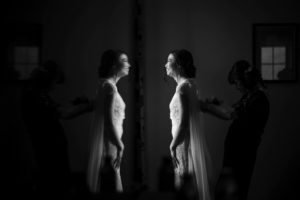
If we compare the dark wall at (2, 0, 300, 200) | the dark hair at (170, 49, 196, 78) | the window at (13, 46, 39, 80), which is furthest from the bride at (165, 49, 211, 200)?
the window at (13, 46, 39, 80)

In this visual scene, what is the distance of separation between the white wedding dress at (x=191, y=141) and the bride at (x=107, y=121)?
43 centimetres

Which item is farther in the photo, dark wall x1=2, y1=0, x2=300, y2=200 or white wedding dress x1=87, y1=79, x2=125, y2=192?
dark wall x1=2, y1=0, x2=300, y2=200

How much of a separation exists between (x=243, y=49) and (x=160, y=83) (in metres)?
0.81

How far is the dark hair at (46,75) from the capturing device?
272 cm

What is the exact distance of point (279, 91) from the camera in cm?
334

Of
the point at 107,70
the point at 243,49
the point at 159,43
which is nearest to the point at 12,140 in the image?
the point at 107,70

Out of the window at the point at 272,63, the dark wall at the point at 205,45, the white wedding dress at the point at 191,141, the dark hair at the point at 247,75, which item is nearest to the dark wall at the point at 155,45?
the dark wall at the point at 205,45

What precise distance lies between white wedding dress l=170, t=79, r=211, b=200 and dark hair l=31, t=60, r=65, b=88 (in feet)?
2.97

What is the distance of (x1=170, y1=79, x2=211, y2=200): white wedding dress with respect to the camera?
105 inches

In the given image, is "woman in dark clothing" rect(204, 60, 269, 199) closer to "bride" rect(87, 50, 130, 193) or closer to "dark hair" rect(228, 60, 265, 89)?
"dark hair" rect(228, 60, 265, 89)

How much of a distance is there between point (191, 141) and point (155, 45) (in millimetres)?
1021

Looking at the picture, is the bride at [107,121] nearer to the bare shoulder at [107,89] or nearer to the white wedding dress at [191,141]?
→ the bare shoulder at [107,89]

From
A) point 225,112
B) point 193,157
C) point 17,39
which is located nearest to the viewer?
point 193,157

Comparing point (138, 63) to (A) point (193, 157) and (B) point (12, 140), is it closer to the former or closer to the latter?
(A) point (193, 157)
